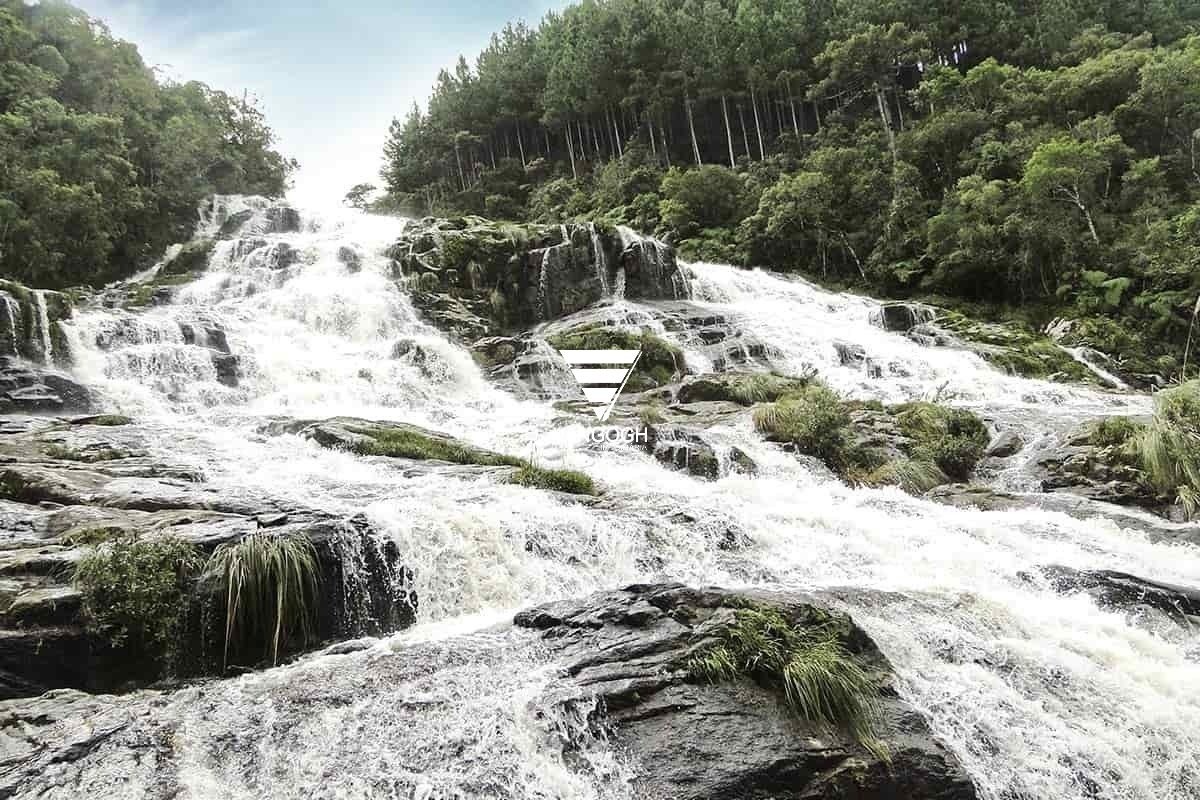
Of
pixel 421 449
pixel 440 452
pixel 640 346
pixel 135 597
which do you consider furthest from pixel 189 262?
pixel 135 597

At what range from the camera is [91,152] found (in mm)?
24750

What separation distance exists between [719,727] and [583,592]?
2831 mm

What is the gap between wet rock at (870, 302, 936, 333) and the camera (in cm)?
2366

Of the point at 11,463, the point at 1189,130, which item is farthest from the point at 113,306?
the point at 1189,130

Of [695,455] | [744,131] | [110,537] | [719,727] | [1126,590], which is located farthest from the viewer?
[744,131]

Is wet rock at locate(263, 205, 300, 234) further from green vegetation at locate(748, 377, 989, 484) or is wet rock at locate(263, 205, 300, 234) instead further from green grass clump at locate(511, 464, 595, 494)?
green grass clump at locate(511, 464, 595, 494)

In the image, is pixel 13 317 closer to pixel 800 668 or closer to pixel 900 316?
pixel 800 668

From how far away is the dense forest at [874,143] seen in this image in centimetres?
2489

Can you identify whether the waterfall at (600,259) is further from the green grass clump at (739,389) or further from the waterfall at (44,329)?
the waterfall at (44,329)

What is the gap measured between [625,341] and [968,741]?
1590 cm

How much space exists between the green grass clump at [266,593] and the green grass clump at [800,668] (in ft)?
10.7

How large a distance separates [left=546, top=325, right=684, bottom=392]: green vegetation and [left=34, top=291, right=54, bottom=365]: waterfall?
11.4m

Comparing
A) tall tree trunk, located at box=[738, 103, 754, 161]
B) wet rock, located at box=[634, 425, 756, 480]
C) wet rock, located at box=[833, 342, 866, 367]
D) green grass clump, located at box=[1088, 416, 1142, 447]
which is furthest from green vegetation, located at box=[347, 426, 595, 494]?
tall tree trunk, located at box=[738, 103, 754, 161]

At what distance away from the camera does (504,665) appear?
4.95m
